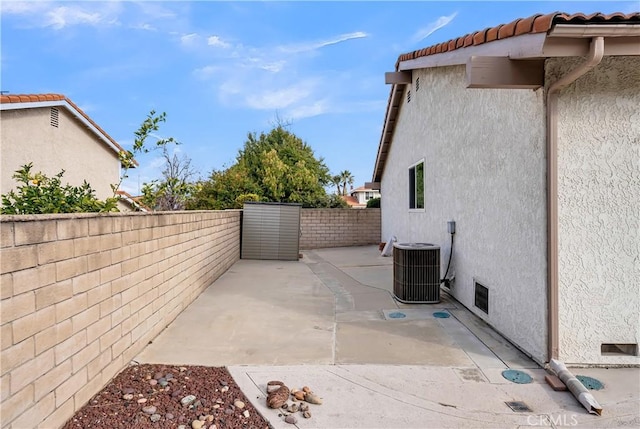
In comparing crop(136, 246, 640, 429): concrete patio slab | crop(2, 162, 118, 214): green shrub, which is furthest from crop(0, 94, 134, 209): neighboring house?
crop(136, 246, 640, 429): concrete patio slab

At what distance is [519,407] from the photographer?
3.11 meters

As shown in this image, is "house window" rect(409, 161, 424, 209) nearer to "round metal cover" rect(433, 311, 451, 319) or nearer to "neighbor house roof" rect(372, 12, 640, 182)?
"round metal cover" rect(433, 311, 451, 319)

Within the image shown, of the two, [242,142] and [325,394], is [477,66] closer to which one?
[325,394]

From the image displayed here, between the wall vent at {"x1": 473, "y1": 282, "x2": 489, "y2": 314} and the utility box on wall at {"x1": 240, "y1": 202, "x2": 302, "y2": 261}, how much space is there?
791 centimetres

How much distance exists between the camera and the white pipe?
3.02 meters

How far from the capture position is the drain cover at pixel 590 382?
3.44 metres

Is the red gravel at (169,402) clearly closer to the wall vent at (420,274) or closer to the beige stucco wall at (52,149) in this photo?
the wall vent at (420,274)

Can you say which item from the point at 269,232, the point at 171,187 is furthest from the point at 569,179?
the point at 269,232

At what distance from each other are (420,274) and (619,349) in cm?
286

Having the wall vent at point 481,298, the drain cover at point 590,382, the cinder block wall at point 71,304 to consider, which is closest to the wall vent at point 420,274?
the wall vent at point 481,298

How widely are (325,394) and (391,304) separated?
3.33 m

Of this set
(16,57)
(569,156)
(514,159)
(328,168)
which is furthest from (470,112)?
(328,168)

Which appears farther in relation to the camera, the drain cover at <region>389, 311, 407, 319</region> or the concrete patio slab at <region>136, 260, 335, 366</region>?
the drain cover at <region>389, 311, 407, 319</region>

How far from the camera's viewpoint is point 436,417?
2979 mm
